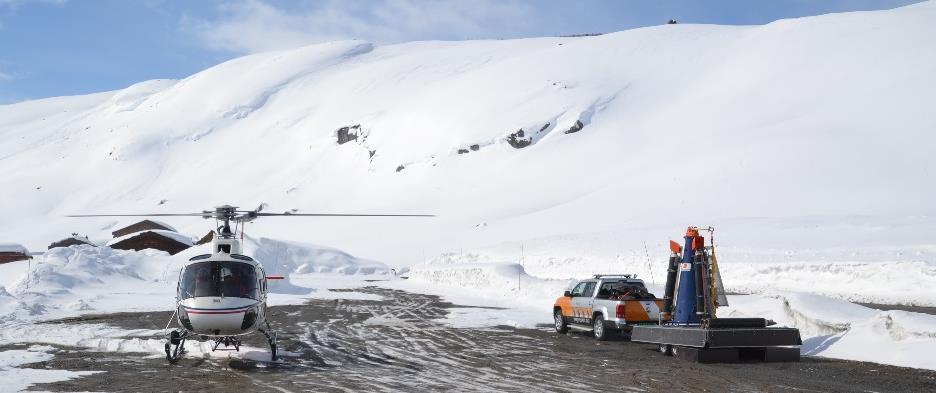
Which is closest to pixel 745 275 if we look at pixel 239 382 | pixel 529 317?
pixel 529 317

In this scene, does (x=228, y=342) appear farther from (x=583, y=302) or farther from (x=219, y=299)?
(x=583, y=302)

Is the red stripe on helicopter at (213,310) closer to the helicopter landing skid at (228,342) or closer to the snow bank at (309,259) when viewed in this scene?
the helicopter landing skid at (228,342)

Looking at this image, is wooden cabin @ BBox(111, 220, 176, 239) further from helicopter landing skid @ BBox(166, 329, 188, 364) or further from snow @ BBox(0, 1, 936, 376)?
helicopter landing skid @ BBox(166, 329, 188, 364)

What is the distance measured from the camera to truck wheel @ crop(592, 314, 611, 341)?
18.5 m

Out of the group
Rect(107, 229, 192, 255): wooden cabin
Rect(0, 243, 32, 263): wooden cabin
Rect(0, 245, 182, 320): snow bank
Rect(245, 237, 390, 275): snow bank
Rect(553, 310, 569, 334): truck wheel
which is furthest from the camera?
Rect(107, 229, 192, 255): wooden cabin

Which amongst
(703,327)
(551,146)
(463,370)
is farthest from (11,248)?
(703,327)

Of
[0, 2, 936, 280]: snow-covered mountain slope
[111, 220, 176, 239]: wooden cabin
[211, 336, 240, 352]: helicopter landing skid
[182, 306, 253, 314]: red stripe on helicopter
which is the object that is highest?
[0, 2, 936, 280]: snow-covered mountain slope

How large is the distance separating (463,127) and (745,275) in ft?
296

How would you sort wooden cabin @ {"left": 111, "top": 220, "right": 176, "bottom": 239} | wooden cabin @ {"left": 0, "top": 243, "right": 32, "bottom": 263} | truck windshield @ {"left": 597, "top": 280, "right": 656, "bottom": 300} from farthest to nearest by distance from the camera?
wooden cabin @ {"left": 111, "top": 220, "right": 176, "bottom": 239} < wooden cabin @ {"left": 0, "top": 243, "right": 32, "bottom": 263} < truck windshield @ {"left": 597, "top": 280, "right": 656, "bottom": 300}

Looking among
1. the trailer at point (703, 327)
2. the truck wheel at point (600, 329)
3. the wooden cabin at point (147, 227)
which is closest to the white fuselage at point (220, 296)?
the trailer at point (703, 327)

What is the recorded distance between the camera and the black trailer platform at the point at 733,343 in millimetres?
13984

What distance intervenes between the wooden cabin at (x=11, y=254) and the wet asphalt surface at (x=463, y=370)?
6714 cm

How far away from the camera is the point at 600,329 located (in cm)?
1864

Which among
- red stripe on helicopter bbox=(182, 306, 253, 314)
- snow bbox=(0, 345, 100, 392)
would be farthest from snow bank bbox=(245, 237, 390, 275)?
red stripe on helicopter bbox=(182, 306, 253, 314)
